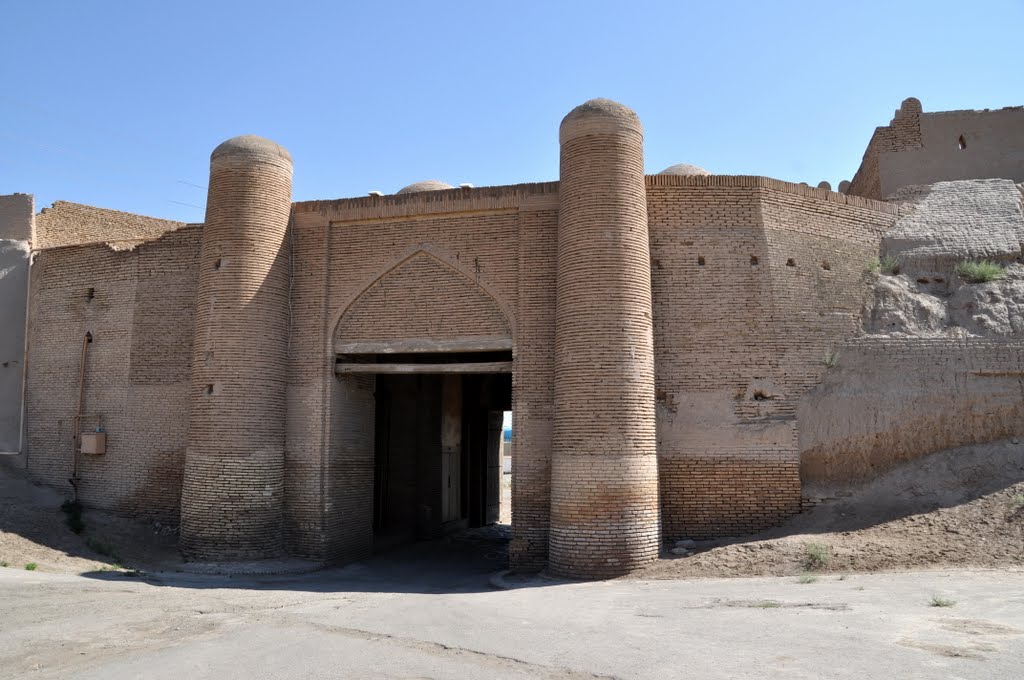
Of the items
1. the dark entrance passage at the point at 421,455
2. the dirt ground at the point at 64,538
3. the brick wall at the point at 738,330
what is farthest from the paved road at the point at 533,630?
the dark entrance passage at the point at 421,455

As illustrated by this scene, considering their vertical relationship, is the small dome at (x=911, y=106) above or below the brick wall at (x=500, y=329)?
above

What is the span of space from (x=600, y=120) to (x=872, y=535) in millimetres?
6718

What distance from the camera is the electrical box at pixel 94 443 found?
1402cm

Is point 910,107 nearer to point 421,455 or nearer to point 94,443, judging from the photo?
point 421,455

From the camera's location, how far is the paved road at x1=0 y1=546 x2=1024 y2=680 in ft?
19.0

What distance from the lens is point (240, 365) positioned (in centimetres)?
1250

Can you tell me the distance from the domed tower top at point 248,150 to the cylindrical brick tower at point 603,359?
501 centimetres

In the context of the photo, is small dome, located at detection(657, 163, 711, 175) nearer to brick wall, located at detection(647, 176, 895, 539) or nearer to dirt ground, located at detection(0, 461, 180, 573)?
brick wall, located at detection(647, 176, 895, 539)

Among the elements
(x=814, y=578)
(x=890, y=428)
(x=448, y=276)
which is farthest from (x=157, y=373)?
(x=890, y=428)

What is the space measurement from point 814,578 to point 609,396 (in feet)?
10.8

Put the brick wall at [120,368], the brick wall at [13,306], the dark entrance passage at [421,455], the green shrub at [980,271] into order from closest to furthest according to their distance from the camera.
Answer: the green shrub at [980,271] < the brick wall at [120,368] < the brick wall at [13,306] < the dark entrance passage at [421,455]

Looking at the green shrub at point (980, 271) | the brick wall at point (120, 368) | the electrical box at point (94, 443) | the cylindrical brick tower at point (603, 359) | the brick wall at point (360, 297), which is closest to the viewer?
the cylindrical brick tower at point (603, 359)

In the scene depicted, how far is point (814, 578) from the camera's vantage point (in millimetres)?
9016

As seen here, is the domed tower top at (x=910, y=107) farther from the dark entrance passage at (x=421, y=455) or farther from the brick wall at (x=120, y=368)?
the brick wall at (x=120, y=368)
